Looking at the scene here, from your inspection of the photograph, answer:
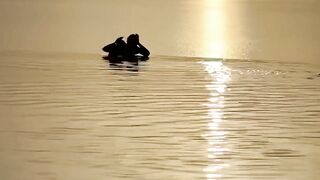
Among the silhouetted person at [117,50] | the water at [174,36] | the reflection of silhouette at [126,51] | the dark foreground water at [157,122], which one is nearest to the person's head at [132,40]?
the reflection of silhouette at [126,51]

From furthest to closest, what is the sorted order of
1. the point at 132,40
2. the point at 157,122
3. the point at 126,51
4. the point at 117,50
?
the point at 117,50 → the point at 126,51 → the point at 132,40 → the point at 157,122

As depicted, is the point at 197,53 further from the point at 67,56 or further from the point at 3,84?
the point at 3,84

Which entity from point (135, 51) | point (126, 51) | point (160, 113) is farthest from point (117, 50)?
point (160, 113)

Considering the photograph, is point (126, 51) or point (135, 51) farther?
point (135, 51)

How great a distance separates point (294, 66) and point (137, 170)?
10.7 m

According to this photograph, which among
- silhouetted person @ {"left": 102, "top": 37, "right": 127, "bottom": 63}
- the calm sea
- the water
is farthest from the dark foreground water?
the water

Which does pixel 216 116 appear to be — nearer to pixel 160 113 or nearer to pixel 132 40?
pixel 160 113

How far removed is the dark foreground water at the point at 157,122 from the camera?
9.73 m

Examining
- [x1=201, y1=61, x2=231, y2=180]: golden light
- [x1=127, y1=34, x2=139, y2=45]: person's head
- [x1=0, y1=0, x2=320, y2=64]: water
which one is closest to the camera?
[x1=201, y1=61, x2=231, y2=180]: golden light

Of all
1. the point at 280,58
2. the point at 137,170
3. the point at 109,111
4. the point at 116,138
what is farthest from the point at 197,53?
the point at 137,170

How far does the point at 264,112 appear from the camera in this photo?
13469 millimetres

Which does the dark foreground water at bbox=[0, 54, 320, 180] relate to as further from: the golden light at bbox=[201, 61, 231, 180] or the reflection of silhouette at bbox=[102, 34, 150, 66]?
the reflection of silhouette at bbox=[102, 34, 150, 66]

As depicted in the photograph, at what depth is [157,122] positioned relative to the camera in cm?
1219

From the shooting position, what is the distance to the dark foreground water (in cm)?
973
